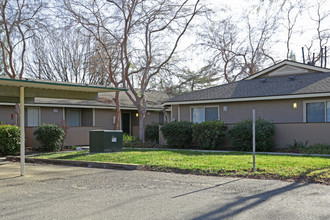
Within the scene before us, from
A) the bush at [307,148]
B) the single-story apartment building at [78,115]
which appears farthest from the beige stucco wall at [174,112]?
the bush at [307,148]

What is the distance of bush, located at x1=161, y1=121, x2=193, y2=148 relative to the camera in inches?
736

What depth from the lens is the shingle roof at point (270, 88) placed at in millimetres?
17422

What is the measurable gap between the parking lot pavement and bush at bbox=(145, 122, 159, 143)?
1153 cm

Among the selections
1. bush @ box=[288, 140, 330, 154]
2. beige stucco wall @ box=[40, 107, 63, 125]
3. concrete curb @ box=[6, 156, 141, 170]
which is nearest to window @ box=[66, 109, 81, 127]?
beige stucco wall @ box=[40, 107, 63, 125]

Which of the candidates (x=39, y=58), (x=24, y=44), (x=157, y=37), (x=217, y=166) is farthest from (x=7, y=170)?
(x=39, y=58)

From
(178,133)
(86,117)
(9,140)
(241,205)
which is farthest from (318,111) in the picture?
(86,117)

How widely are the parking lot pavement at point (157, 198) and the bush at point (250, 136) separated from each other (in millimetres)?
7034

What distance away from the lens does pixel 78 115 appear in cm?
2577

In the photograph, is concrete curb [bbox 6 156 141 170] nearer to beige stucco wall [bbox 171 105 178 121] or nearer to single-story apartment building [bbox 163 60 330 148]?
single-story apartment building [bbox 163 60 330 148]

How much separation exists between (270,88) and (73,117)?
13.3 meters

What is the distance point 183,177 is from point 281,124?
8635 mm

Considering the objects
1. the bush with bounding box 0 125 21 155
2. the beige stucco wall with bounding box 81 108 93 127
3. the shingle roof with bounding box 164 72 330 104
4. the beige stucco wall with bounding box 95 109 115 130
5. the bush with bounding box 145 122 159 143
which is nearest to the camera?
the bush with bounding box 0 125 21 155

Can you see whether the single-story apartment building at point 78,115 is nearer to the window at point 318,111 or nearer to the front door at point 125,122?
the front door at point 125,122

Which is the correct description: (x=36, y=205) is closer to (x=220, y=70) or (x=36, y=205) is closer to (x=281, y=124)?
(x=281, y=124)
